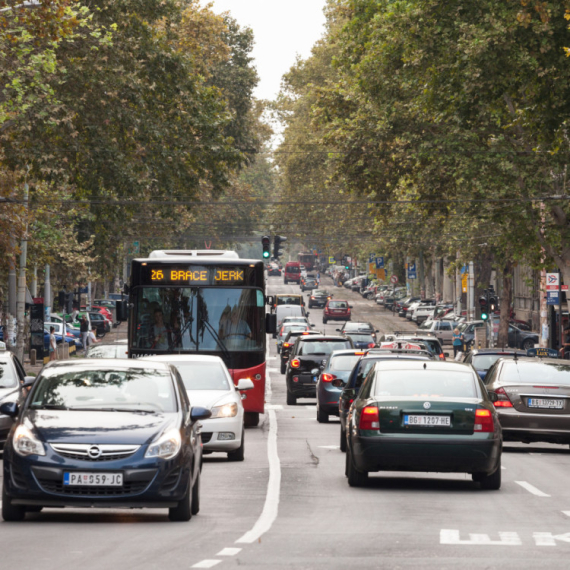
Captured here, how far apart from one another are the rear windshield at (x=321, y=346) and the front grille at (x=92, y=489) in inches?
889

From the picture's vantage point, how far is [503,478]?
16016 mm

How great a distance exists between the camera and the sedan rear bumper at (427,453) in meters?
13.8

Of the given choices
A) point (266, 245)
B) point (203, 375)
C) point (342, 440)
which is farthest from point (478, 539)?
point (266, 245)

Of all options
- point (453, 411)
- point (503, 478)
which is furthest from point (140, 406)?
point (503, 478)

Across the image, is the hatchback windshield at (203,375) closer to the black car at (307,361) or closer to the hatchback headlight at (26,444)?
the hatchback headlight at (26,444)

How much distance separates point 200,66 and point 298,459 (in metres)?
27.3

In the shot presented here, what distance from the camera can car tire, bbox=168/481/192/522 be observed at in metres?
11.0

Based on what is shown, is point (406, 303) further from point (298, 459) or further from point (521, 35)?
point (298, 459)

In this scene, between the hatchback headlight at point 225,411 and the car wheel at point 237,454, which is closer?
the hatchback headlight at point 225,411

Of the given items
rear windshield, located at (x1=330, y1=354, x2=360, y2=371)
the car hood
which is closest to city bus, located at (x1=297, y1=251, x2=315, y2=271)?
rear windshield, located at (x1=330, y1=354, x2=360, y2=371)

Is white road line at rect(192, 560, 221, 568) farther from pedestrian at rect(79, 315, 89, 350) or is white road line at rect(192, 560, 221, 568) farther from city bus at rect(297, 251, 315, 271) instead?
city bus at rect(297, 251, 315, 271)

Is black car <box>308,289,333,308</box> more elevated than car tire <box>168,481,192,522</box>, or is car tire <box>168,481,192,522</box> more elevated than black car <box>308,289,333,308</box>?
black car <box>308,289,333,308</box>

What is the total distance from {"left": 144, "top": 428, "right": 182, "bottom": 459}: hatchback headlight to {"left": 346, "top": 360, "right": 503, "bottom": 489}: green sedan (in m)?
3.47

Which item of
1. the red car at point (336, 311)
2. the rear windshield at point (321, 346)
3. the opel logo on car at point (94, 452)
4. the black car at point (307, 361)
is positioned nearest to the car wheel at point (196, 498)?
the opel logo on car at point (94, 452)
